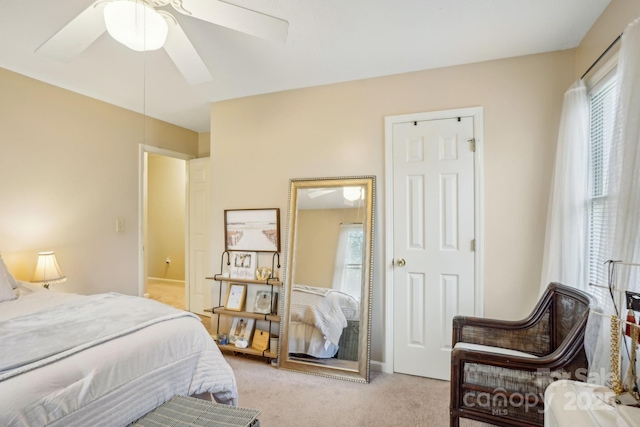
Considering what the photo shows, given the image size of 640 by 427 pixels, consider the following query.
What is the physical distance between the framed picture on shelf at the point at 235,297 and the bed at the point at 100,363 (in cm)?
125

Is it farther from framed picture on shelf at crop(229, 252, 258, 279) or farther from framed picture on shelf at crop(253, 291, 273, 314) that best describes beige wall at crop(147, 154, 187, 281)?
framed picture on shelf at crop(253, 291, 273, 314)

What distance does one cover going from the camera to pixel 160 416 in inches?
54.8

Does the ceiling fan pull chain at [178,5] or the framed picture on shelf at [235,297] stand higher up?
the ceiling fan pull chain at [178,5]

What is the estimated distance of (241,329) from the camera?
10.4ft

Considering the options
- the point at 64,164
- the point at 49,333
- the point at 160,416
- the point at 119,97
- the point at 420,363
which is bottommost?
the point at 420,363

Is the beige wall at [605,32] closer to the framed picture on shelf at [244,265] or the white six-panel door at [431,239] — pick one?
the white six-panel door at [431,239]

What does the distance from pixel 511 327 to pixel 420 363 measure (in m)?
0.87

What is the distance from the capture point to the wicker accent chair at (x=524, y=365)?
5.01 feet

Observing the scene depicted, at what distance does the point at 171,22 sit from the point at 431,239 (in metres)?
2.23

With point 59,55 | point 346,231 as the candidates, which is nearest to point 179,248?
point 346,231

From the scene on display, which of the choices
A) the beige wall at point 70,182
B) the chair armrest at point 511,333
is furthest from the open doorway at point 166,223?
the chair armrest at point 511,333

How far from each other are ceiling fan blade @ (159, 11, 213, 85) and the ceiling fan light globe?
5 cm

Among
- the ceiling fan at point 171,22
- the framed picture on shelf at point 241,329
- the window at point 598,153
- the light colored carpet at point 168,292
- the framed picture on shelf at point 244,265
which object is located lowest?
the light colored carpet at point 168,292

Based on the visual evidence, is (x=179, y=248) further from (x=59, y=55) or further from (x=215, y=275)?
(x=59, y=55)
